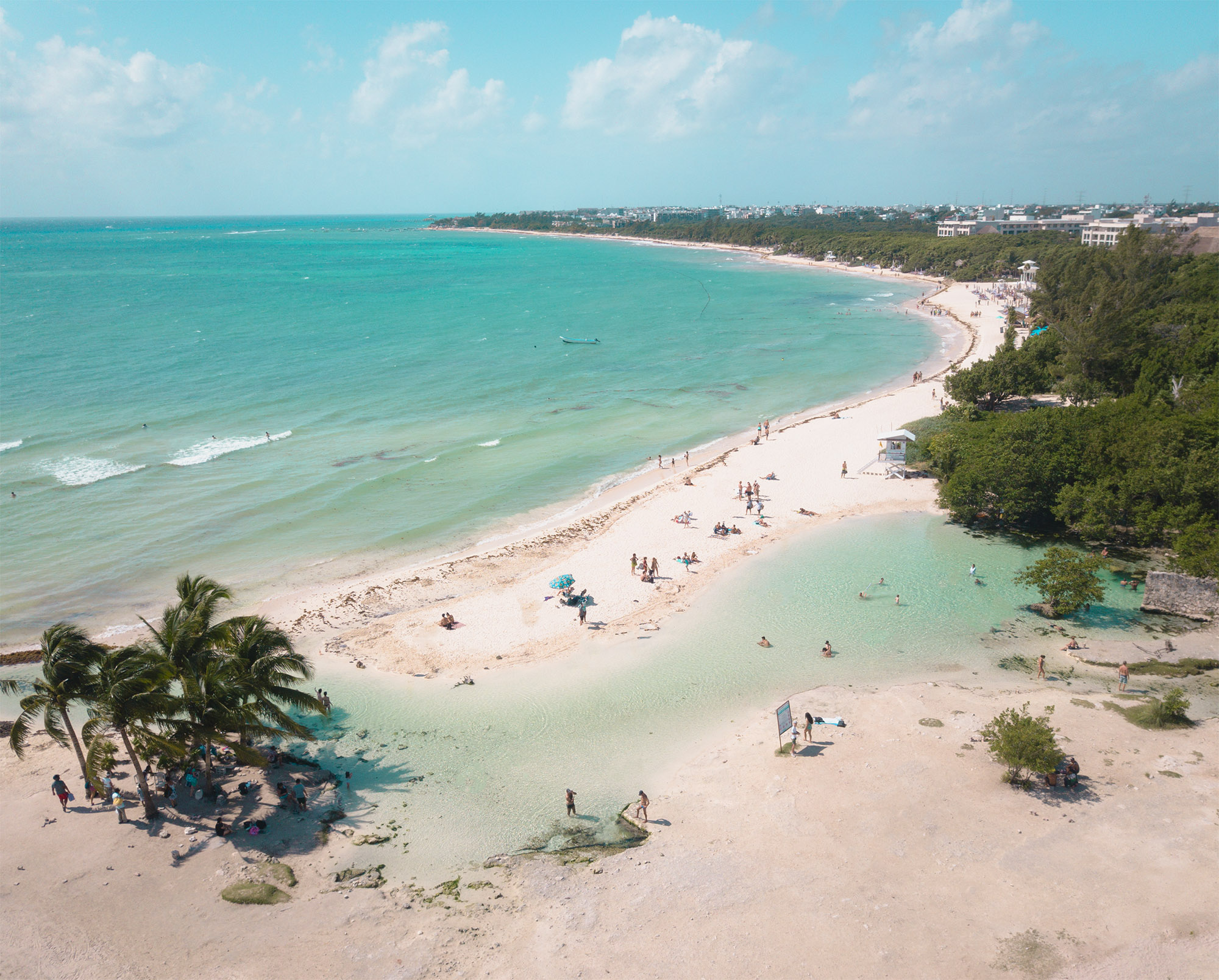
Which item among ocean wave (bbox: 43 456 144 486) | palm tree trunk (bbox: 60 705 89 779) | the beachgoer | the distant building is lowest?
the beachgoer

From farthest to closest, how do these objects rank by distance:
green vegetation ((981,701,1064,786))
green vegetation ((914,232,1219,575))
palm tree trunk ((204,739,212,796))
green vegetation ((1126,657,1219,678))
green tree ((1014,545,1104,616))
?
1. green vegetation ((914,232,1219,575))
2. green tree ((1014,545,1104,616))
3. green vegetation ((1126,657,1219,678))
4. palm tree trunk ((204,739,212,796))
5. green vegetation ((981,701,1064,786))

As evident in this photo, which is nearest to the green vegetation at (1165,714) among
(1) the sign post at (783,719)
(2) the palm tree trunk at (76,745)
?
(1) the sign post at (783,719)

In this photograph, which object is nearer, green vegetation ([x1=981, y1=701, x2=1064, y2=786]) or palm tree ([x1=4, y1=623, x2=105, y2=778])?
palm tree ([x1=4, y1=623, x2=105, y2=778])

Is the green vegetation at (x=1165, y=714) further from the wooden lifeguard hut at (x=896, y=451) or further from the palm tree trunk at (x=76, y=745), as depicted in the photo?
the palm tree trunk at (x=76, y=745)

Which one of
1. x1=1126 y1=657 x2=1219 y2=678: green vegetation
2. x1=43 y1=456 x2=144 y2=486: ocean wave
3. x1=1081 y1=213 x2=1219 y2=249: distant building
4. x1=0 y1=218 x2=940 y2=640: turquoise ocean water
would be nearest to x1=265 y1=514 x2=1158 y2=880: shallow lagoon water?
x1=1126 y1=657 x2=1219 y2=678: green vegetation

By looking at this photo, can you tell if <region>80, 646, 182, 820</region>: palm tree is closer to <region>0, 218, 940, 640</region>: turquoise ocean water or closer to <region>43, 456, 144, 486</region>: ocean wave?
<region>0, 218, 940, 640</region>: turquoise ocean water

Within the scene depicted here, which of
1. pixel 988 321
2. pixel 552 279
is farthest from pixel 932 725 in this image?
pixel 552 279

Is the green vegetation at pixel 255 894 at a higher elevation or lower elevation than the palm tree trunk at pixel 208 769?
lower

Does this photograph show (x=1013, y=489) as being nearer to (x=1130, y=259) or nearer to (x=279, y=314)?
(x=1130, y=259)
